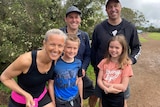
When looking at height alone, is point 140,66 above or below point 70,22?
below

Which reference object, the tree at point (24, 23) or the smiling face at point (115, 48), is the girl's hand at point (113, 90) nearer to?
the smiling face at point (115, 48)

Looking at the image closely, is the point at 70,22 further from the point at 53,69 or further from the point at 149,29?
the point at 149,29

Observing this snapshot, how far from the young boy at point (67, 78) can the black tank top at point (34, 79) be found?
0.48 feet

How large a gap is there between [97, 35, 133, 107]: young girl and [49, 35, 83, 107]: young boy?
0.42 m

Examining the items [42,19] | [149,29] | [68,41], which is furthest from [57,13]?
[149,29]

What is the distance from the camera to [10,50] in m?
6.40

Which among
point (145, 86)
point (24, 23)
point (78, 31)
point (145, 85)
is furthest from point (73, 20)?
point (145, 85)

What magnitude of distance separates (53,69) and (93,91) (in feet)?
4.82

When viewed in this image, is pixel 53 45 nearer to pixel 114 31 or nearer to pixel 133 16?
pixel 114 31

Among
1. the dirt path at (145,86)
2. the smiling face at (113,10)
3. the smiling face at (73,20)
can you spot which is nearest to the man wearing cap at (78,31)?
the smiling face at (73,20)

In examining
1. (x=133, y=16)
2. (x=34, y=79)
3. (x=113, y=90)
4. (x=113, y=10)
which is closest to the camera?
(x=34, y=79)

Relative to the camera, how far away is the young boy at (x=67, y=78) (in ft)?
12.0

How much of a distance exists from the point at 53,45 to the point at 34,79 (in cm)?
50

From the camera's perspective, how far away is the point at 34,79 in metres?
3.39
